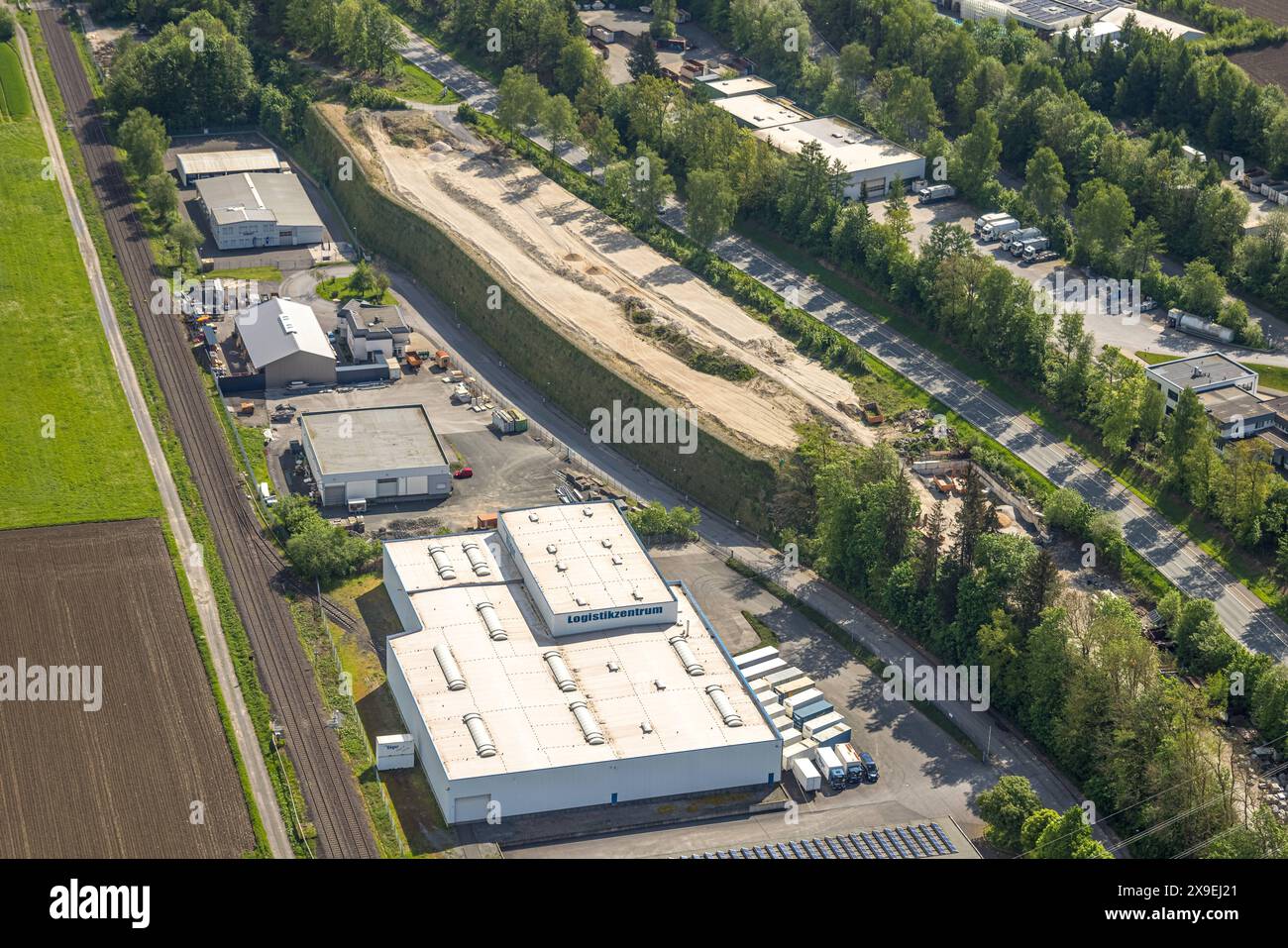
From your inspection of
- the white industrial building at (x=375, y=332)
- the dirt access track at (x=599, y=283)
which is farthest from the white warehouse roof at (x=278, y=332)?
the dirt access track at (x=599, y=283)

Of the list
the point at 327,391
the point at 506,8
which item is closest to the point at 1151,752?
the point at 327,391

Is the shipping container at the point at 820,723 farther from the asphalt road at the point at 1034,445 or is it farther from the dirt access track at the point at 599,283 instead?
Result: the dirt access track at the point at 599,283

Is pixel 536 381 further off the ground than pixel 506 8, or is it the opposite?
pixel 506 8

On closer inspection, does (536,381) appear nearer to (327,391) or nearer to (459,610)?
(327,391)

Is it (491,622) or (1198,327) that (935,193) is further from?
(491,622)

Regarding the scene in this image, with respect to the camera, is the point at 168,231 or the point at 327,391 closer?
the point at 327,391

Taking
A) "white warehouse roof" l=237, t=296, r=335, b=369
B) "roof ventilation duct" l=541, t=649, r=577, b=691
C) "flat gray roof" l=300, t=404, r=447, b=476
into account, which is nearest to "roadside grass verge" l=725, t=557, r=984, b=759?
"roof ventilation duct" l=541, t=649, r=577, b=691

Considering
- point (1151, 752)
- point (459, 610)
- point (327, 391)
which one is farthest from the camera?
point (327, 391)

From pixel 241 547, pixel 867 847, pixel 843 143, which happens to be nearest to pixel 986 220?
pixel 843 143
